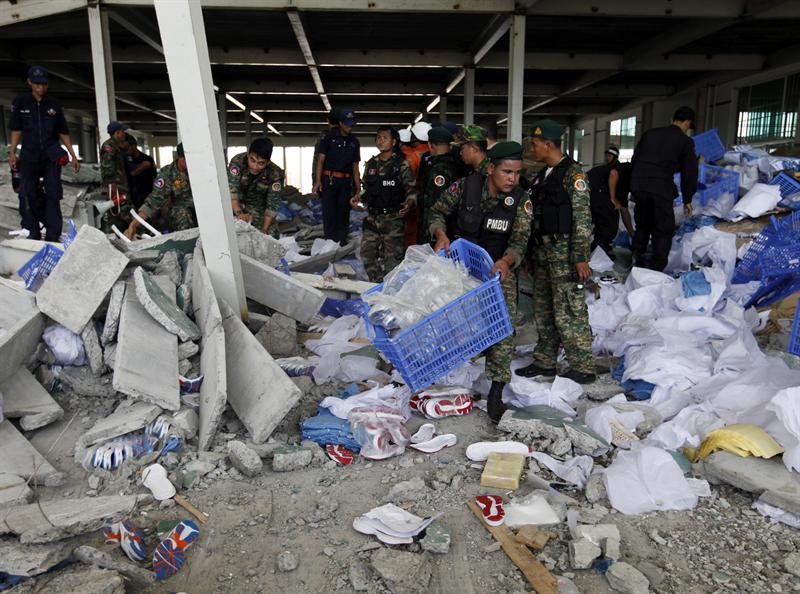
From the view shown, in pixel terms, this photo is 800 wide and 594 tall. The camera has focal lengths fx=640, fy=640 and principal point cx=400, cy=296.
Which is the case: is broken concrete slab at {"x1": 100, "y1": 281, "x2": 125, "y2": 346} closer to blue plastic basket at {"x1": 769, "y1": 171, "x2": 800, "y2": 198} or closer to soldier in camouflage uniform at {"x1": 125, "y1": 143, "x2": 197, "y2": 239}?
soldier in camouflage uniform at {"x1": 125, "y1": 143, "x2": 197, "y2": 239}

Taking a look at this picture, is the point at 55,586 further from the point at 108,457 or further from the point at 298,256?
the point at 298,256

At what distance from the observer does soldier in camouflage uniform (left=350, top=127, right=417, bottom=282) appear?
5801 millimetres

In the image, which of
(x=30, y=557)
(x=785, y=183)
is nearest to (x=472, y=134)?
(x=30, y=557)

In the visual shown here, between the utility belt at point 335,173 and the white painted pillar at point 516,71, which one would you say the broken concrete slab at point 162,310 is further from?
the white painted pillar at point 516,71

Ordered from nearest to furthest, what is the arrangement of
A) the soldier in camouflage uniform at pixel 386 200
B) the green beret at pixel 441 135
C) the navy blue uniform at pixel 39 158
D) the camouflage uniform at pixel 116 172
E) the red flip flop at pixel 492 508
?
the red flip flop at pixel 492 508 < the green beret at pixel 441 135 < the soldier in camouflage uniform at pixel 386 200 < the navy blue uniform at pixel 39 158 < the camouflage uniform at pixel 116 172

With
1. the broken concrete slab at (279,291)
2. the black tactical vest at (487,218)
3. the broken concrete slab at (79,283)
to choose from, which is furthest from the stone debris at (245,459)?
the broken concrete slab at (279,291)

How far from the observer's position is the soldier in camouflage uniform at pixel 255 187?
5625mm

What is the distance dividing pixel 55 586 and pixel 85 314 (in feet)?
5.88

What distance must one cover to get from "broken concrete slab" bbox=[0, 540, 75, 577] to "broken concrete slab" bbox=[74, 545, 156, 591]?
0.06 m

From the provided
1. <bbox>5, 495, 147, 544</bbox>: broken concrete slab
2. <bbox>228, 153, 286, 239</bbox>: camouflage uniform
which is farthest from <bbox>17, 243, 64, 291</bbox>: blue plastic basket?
<bbox>5, 495, 147, 544</bbox>: broken concrete slab

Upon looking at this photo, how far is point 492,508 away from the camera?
2.61 m

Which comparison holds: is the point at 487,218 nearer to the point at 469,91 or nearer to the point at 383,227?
the point at 383,227

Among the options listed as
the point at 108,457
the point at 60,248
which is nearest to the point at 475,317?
the point at 108,457

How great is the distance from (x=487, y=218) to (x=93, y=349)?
89.1 inches
